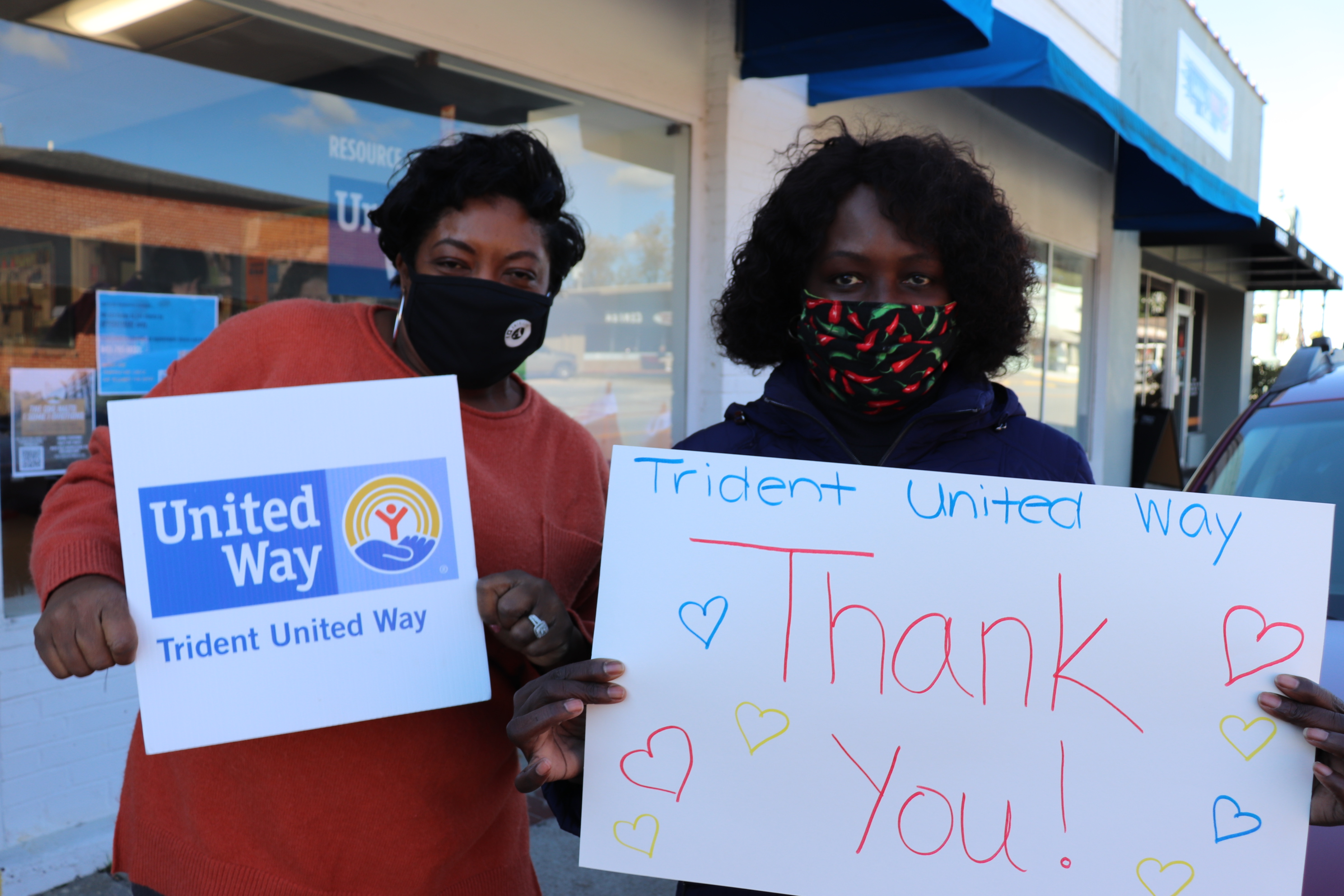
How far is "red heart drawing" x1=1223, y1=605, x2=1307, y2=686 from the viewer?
1.32m

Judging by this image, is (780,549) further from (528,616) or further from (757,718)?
(528,616)

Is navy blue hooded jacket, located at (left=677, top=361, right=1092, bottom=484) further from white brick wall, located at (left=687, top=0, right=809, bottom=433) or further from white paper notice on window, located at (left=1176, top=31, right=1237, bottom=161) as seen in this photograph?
white paper notice on window, located at (left=1176, top=31, right=1237, bottom=161)

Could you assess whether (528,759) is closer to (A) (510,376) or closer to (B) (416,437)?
(B) (416,437)

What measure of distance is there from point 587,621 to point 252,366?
0.77 metres

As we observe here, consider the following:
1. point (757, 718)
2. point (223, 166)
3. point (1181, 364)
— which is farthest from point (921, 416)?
point (1181, 364)

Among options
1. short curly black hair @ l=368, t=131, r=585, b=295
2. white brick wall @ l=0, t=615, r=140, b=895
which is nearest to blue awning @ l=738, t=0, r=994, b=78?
short curly black hair @ l=368, t=131, r=585, b=295

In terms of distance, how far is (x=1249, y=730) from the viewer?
1324 millimetres

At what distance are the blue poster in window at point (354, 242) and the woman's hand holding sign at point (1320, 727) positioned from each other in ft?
11.5

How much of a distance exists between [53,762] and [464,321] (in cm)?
262

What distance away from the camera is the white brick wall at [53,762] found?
301 cm

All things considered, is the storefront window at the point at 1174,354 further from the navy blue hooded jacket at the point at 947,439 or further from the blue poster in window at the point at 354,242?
the navy blue hooded jacket at the point at 947,439

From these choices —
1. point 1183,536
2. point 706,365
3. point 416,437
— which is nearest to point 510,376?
point 416,437

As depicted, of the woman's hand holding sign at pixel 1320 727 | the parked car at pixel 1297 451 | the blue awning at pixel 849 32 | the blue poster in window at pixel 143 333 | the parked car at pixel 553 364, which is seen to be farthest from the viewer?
the parked car at pixel 553 364

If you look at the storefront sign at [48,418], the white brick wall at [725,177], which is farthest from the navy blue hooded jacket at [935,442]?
the white brick wall at [725,177]
